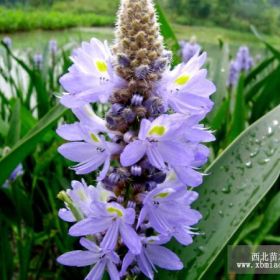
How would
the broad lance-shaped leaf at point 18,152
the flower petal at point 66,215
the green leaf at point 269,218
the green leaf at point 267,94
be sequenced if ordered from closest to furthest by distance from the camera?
the flower petal at point 66,215, the broad lance-shaped leaf at point 18,152, the green leaf at point 269,218, the green leaf at point 267,94

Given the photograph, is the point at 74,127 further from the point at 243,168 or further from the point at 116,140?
the point at 243,168

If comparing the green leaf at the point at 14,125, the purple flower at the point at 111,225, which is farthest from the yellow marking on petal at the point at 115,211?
the green leaf at the point at 14,125

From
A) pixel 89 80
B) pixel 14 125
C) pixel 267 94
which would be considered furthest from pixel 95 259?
pixel 267 94

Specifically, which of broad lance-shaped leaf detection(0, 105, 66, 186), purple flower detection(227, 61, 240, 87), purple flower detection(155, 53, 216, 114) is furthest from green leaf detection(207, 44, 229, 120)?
purple flower detection(155, 53, 216, 114)

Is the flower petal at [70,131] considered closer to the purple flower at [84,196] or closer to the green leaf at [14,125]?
the purple flower at [84,196]

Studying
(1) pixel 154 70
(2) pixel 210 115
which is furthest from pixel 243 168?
(2) pixel 210 115

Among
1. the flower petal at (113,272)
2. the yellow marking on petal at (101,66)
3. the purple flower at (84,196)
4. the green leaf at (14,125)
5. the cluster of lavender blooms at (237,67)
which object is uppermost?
the yellow marking on petal at (101,66)

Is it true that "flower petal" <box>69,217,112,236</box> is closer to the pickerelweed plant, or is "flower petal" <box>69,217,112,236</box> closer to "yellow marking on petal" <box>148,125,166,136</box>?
the pickerelweed plant

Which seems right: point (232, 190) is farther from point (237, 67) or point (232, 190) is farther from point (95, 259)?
point (237, 67)
